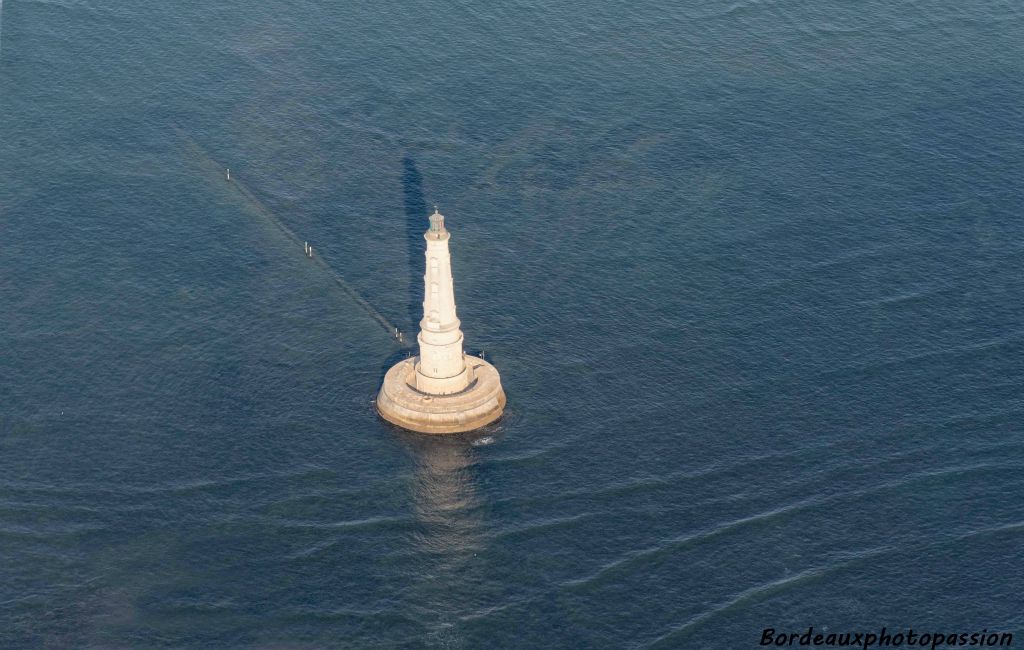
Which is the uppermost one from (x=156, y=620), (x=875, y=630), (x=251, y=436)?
(x=251, y=436)

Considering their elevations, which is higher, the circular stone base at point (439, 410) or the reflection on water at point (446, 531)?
the circular stone base at point (439, 410)

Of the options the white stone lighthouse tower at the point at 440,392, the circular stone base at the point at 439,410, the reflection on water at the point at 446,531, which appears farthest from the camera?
the circular stone base at the point at 439,410

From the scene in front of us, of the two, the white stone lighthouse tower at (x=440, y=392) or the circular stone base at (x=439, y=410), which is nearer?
the white stone lighthouse tower at (x=440, y=392)

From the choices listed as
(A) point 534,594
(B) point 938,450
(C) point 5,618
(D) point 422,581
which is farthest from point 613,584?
(C) point 5,618

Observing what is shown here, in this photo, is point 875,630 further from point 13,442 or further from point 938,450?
point 13,442

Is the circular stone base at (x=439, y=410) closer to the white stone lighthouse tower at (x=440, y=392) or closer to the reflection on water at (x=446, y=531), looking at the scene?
the white stone lighthouse tower at (x=440, y=392)

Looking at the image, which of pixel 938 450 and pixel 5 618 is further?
pixel 938 450

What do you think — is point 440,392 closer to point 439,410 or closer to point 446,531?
point 439,410

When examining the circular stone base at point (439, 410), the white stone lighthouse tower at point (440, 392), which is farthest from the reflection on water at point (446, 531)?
the white stone lighthouse tower at point (440, 392)

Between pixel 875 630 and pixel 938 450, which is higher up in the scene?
pixel 938 450
